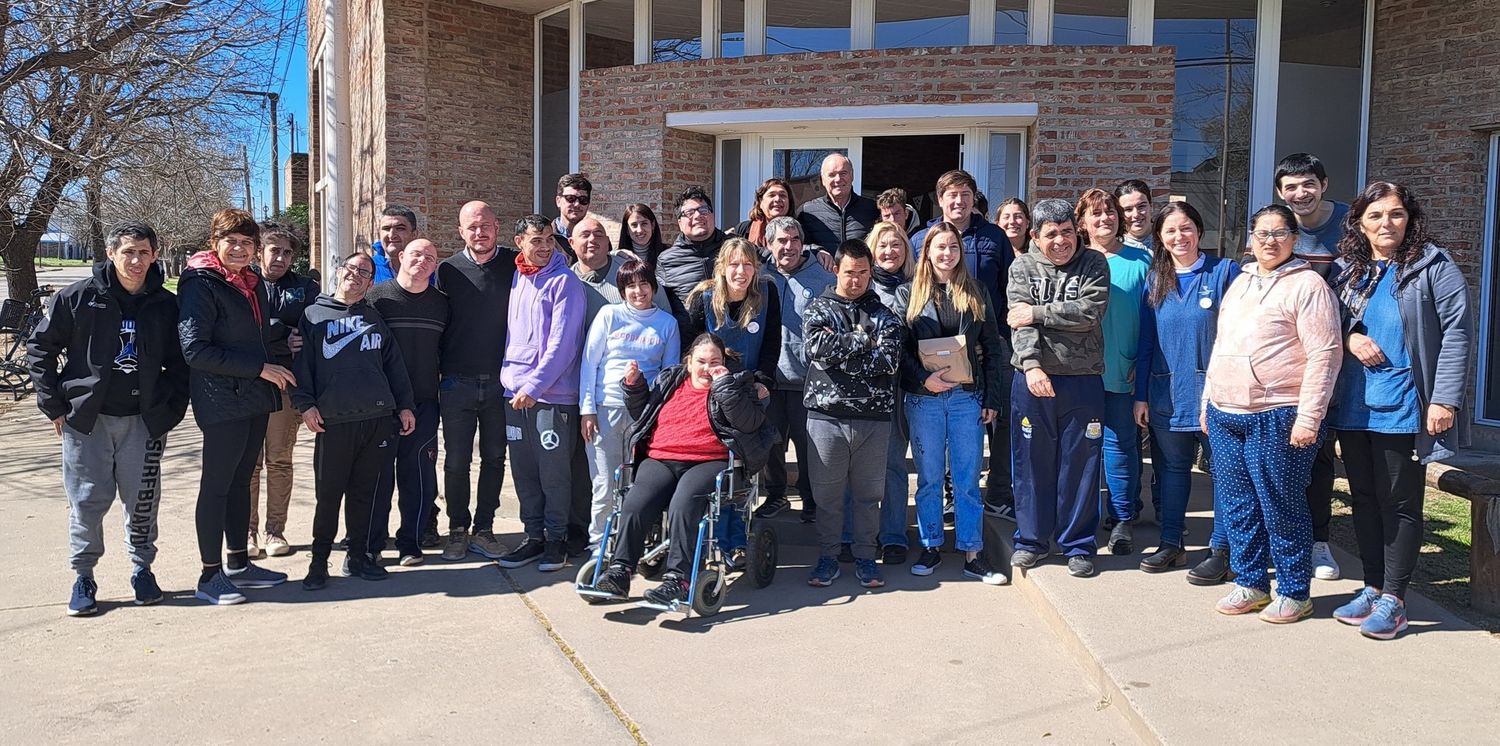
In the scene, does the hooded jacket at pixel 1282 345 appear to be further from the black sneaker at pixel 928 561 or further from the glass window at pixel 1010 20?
the glass window at pixel 1010 20

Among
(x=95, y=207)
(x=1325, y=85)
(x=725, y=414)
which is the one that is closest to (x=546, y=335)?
(x=725, y=414)

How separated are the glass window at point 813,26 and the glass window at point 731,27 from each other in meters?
0.37

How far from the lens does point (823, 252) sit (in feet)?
19.4

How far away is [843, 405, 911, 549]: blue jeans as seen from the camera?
17.6 feet

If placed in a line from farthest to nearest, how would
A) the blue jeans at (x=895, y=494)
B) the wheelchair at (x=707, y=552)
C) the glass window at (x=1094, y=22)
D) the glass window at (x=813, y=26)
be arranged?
the glass window at (x=813, y=26) < the glass window at (x=1094, y=22) < the blue jeans at (x=895, y=494) < the wheelchair at (x=707, y=552)

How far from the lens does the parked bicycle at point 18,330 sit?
12.5 meters

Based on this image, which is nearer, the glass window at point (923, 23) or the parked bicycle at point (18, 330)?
the glass window at point (923, 23)

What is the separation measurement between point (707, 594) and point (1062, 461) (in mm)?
1836

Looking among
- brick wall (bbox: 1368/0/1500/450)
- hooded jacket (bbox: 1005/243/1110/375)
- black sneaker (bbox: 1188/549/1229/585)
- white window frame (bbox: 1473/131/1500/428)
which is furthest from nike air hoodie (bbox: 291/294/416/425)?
white window frame (bbox: 1473/131/1500/428)

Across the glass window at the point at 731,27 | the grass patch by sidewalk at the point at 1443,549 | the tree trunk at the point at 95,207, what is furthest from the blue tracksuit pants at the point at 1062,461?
the tree trunk at the point at 95,207

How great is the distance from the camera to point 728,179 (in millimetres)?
9438

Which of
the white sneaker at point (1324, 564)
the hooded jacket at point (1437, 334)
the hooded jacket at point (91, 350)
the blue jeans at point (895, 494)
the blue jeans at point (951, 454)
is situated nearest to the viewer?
the hooded jacket at point (1437, 334)

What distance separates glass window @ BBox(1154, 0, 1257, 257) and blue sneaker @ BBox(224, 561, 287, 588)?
6.84m

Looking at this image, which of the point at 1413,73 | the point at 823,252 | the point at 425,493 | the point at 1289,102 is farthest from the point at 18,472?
the point at 1413,73
